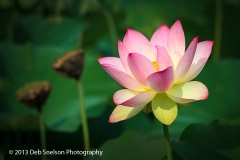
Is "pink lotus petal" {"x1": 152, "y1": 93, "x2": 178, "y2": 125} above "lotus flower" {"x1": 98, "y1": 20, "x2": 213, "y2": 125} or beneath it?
beneath

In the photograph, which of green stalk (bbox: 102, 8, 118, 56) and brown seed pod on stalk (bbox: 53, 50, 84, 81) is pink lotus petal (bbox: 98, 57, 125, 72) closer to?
brown seed pod on stalk (bbox: 53, 50, 84, 81)

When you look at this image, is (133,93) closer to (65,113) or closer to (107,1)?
(65,113)

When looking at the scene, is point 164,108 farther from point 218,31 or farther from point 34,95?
point 218,31

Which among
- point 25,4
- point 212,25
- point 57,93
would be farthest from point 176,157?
point 25,4

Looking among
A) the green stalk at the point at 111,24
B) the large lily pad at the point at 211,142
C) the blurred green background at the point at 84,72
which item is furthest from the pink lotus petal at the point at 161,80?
the green stalk at the point at 111,24

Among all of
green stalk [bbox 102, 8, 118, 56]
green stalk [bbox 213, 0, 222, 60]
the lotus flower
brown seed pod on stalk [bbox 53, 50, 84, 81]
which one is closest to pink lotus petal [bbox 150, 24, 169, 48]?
the lotus flower

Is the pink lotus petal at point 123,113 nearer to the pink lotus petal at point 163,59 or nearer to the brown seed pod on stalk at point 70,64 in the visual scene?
the pink lotus petal at point 163,59

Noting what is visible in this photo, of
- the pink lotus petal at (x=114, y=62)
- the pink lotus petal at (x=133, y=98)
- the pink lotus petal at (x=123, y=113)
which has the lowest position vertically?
the pink lotus petal at (x=123, y=113)
